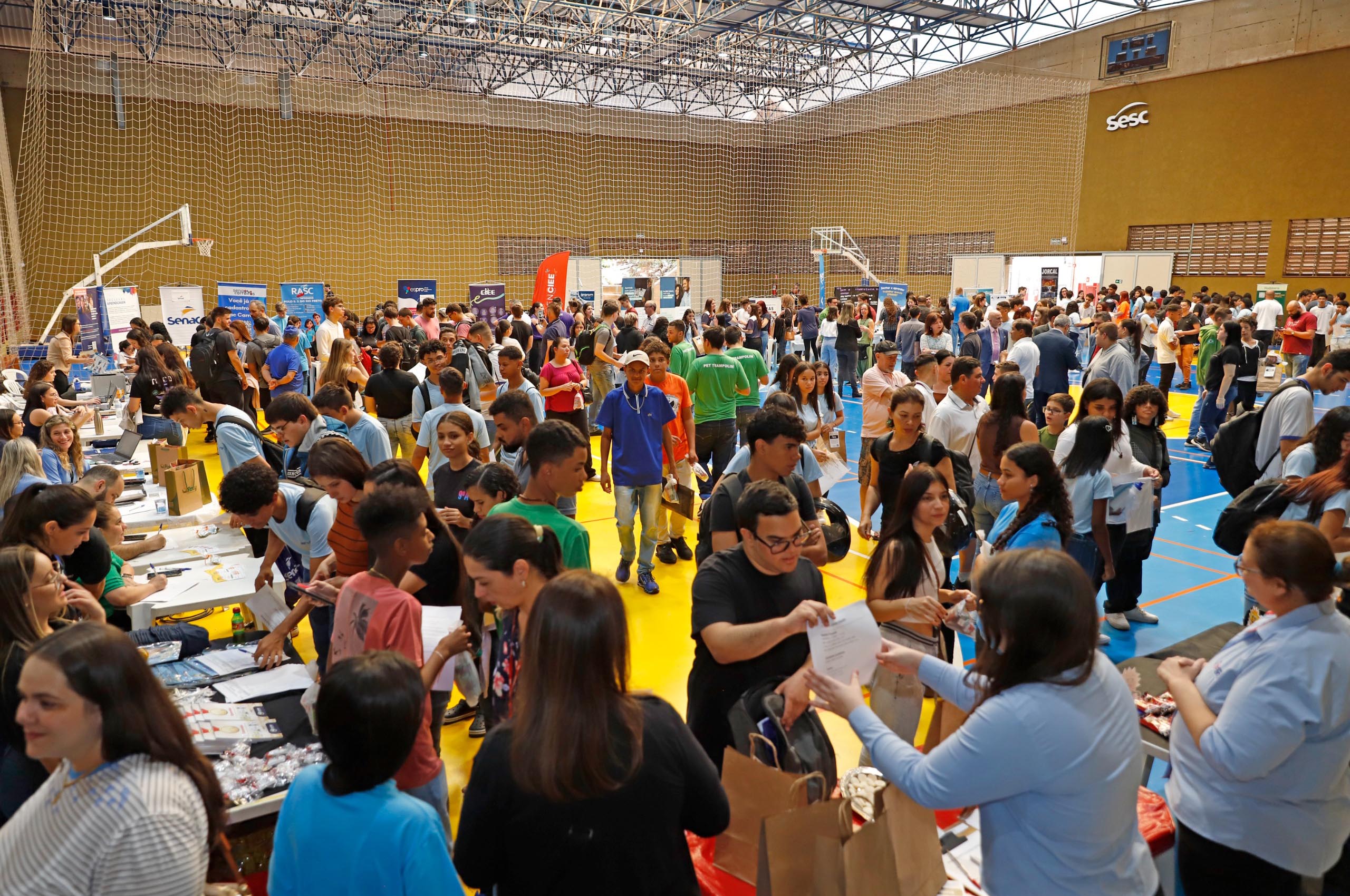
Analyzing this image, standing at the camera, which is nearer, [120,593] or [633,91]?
[120,593]

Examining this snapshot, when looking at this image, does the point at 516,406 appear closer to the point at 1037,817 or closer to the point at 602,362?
the point at 1037,817

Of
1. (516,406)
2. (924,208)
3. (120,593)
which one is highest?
(924,208)

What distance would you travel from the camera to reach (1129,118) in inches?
835

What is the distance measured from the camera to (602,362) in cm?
1034

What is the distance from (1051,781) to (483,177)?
79.5 feet

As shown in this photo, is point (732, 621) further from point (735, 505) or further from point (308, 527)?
point (308, 527)

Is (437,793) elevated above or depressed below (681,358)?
below

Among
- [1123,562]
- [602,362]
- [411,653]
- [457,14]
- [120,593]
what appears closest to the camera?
[411,653]

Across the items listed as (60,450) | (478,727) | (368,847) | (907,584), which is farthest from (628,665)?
(60,450)

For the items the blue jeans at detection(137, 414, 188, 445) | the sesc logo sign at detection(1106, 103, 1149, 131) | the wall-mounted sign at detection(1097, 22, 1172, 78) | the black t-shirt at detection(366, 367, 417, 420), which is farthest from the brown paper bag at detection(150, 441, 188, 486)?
the wall-mounted sign at detection(1097, 22, 1172, 78)

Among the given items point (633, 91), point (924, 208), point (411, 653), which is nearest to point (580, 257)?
point (633, 91)

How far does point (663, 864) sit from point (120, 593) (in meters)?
3.27

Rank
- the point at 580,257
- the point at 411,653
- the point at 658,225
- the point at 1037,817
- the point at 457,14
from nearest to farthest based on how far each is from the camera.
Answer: the point at 1037,817 < the point at 411,653 < the point at 457,14 < the point at 580,257 < the point at 658,225

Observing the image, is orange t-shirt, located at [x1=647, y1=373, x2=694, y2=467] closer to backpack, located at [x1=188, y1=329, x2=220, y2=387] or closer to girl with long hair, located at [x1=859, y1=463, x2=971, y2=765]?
girl with long hair, located at [x1=859, y1=463, x2=971, y2=765]
